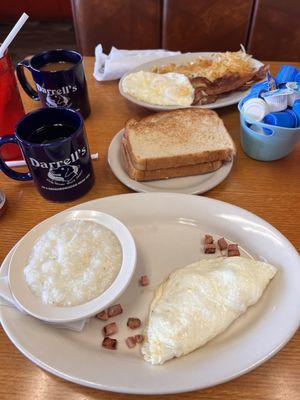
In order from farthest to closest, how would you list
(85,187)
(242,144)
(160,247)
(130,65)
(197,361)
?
(130,65) → (242,144) → (85,187) → (160,247) → (197,361)

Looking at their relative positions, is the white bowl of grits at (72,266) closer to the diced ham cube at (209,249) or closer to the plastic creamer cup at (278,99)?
the diced ham cube at (209,249)

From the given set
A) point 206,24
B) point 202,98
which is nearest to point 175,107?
point 202,98

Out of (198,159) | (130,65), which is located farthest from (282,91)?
(130,65)

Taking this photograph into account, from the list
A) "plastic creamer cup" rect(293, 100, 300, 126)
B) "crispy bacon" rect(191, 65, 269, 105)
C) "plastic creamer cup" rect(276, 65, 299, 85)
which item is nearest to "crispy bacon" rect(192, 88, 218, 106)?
"crispy bacon" rect(191, 65, 269, 105)

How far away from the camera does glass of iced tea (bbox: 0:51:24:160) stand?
889 millimetres

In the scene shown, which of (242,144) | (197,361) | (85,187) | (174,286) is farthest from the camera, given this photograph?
(242,144)

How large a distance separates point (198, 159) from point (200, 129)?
0.14 metres

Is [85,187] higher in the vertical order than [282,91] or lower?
lower

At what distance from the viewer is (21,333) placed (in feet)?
1.92

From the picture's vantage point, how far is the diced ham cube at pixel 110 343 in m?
0.60

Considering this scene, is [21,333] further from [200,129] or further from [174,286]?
[200,129]

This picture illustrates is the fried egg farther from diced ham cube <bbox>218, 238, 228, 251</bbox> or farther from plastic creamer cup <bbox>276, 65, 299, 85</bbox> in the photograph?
diced ham cube <bbox>218, 238, 228, 251</bbox>

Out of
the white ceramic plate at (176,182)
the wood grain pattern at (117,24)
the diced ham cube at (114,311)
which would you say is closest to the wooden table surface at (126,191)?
the white ceramic plate at (176,182)

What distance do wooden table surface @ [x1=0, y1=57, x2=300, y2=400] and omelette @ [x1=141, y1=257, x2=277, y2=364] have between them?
0.08m
